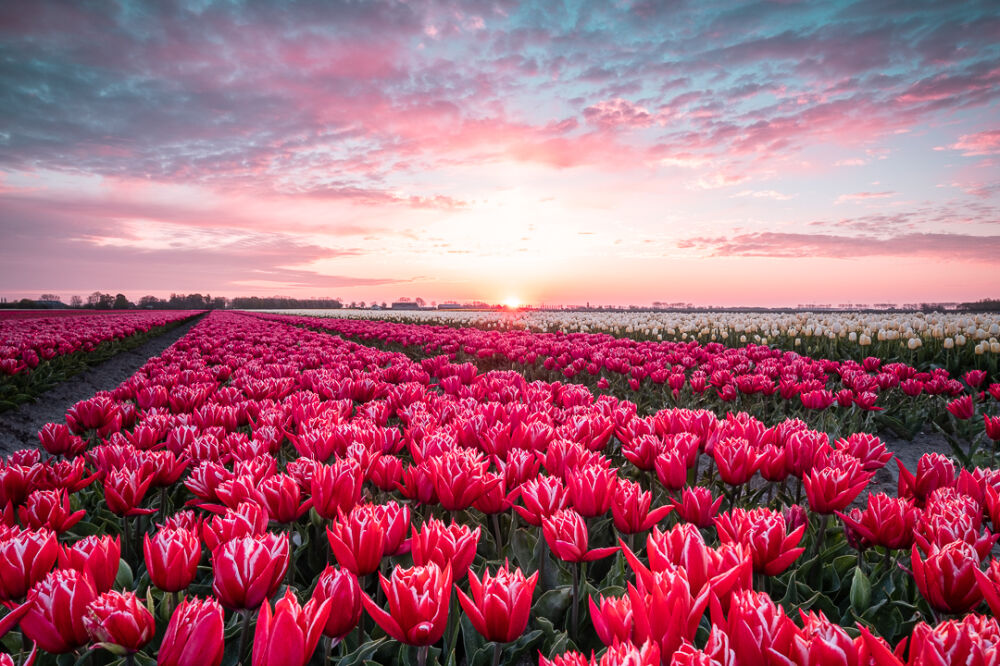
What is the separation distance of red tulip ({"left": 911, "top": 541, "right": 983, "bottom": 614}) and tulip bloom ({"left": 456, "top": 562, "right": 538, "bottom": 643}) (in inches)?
43.9

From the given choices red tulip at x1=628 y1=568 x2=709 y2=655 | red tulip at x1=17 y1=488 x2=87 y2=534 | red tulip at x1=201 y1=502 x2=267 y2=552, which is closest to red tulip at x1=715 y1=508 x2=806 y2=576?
red tulip at x1=628 y1=568 x2=709 y2=655

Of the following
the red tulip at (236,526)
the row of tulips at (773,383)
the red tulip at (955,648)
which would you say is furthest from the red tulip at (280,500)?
the row of tulips at (773,383)

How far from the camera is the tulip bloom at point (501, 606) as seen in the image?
4.37 feet

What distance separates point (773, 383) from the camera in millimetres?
5914

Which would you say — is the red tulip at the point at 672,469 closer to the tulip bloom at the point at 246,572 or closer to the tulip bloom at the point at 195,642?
the tulip bloom at the point at 246,572

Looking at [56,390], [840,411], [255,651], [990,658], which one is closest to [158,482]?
[255,651]

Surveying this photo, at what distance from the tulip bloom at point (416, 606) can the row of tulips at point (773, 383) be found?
15.5ft

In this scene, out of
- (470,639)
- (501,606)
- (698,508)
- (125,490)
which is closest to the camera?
(501,606)

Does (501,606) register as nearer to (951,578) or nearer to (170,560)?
(170,560)

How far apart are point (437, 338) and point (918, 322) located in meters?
12.1

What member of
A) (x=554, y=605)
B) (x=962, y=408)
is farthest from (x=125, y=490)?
(x=962, y=408)

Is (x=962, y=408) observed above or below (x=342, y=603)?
below

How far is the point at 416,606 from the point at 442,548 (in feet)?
0.89

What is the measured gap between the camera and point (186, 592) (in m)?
2.04
